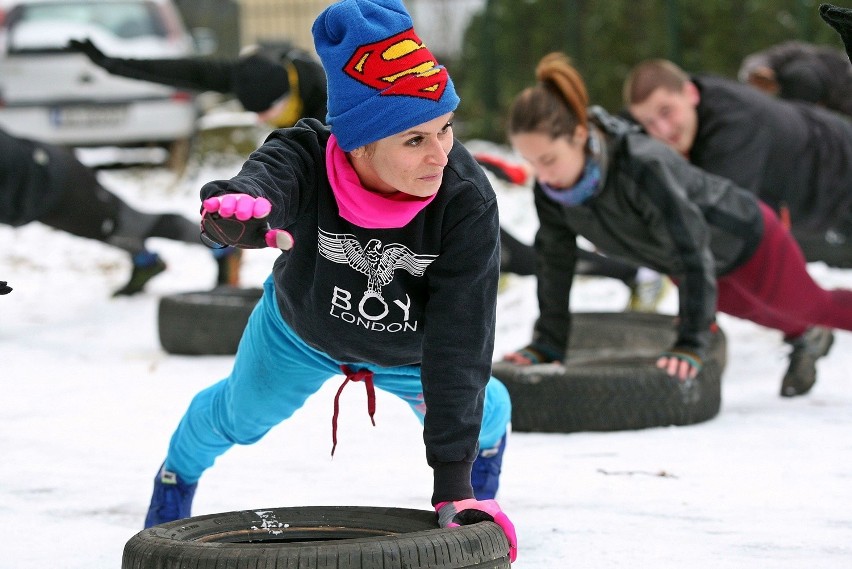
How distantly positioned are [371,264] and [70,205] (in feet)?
13.0

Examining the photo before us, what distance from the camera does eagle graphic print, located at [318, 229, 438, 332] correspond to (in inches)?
98.2

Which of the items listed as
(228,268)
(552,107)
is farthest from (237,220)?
(228,268)

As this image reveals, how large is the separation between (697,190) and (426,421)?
241 centimetres

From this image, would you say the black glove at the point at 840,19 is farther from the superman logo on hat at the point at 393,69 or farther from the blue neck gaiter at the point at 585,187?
the blue neck gaiter at the point at 585,187

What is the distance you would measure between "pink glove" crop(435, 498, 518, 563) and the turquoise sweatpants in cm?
37

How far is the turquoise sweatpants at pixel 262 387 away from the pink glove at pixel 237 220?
2.32 ft

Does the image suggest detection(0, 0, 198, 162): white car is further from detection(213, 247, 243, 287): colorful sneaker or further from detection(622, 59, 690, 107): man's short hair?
detection(622, 59, 690, 107): man's short hair

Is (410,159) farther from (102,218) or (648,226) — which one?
(102,218)

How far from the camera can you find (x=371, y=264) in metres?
2.52

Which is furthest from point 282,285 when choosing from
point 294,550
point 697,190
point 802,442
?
point 697,190

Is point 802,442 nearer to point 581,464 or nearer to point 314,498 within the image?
point 581,464

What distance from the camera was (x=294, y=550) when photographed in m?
2.20

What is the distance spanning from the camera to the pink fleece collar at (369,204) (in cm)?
242

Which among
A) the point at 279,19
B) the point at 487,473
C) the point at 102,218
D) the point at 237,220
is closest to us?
the point at 237,220
